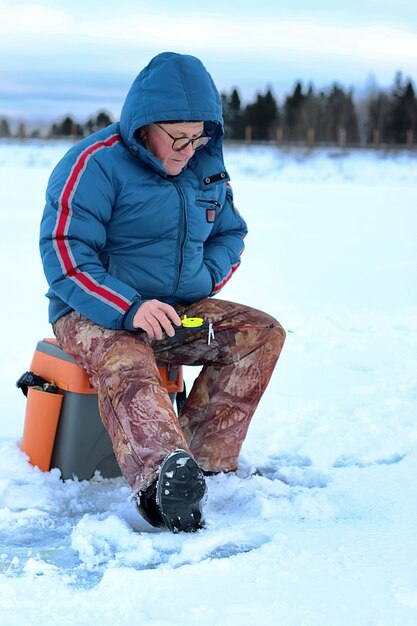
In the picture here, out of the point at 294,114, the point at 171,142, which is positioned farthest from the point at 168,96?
the point at 294,114

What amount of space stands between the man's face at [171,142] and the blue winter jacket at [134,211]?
35mm

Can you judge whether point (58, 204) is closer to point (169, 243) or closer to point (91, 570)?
point (169, 243)

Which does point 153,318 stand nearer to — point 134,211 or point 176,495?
point 134,211

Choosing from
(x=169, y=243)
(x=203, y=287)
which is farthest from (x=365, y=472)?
(x=169, y=243)

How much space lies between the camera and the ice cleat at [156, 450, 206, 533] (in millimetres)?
1790

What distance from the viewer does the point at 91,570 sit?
67.8 inches

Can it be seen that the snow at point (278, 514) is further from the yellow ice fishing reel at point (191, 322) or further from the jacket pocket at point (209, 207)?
the jacket pocket at point (209, 207)

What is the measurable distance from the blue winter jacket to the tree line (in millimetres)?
26561

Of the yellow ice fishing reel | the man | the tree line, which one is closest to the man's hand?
the man

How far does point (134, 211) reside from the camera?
2.21 m

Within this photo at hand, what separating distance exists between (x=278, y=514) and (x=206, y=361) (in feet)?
1.71

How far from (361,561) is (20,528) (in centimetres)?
80

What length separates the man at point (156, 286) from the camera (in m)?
→ 1.95

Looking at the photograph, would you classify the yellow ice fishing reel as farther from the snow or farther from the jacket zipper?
the snow
